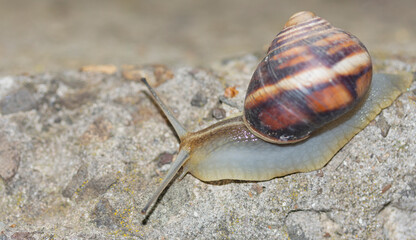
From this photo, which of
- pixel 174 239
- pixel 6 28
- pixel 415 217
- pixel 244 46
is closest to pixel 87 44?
pixel 6 28

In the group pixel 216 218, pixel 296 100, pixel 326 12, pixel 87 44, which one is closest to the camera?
pixel 296 100

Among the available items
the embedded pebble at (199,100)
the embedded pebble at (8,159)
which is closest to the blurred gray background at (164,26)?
the embedded pebble at (199,100)

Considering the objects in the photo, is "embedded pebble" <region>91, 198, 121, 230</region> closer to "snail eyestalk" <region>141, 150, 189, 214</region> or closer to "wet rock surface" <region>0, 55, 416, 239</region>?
"wet rock surface" <region>0, 55, 416, 239</region>

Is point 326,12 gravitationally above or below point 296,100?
below

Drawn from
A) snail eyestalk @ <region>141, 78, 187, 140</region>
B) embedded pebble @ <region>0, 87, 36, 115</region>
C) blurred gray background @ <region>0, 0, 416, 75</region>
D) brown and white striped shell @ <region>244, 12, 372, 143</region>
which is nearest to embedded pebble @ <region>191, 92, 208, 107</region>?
snail eyestalk @ <region>141, 78, 187, 140</region>

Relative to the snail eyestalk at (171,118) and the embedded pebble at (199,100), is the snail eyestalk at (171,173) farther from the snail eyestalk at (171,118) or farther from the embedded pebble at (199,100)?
the embedded pebble at (199,100)

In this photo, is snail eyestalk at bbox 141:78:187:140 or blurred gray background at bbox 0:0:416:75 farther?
blurred gray background at bbox 0:0:416:75

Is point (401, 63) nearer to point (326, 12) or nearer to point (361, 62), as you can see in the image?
point (361, 62)
